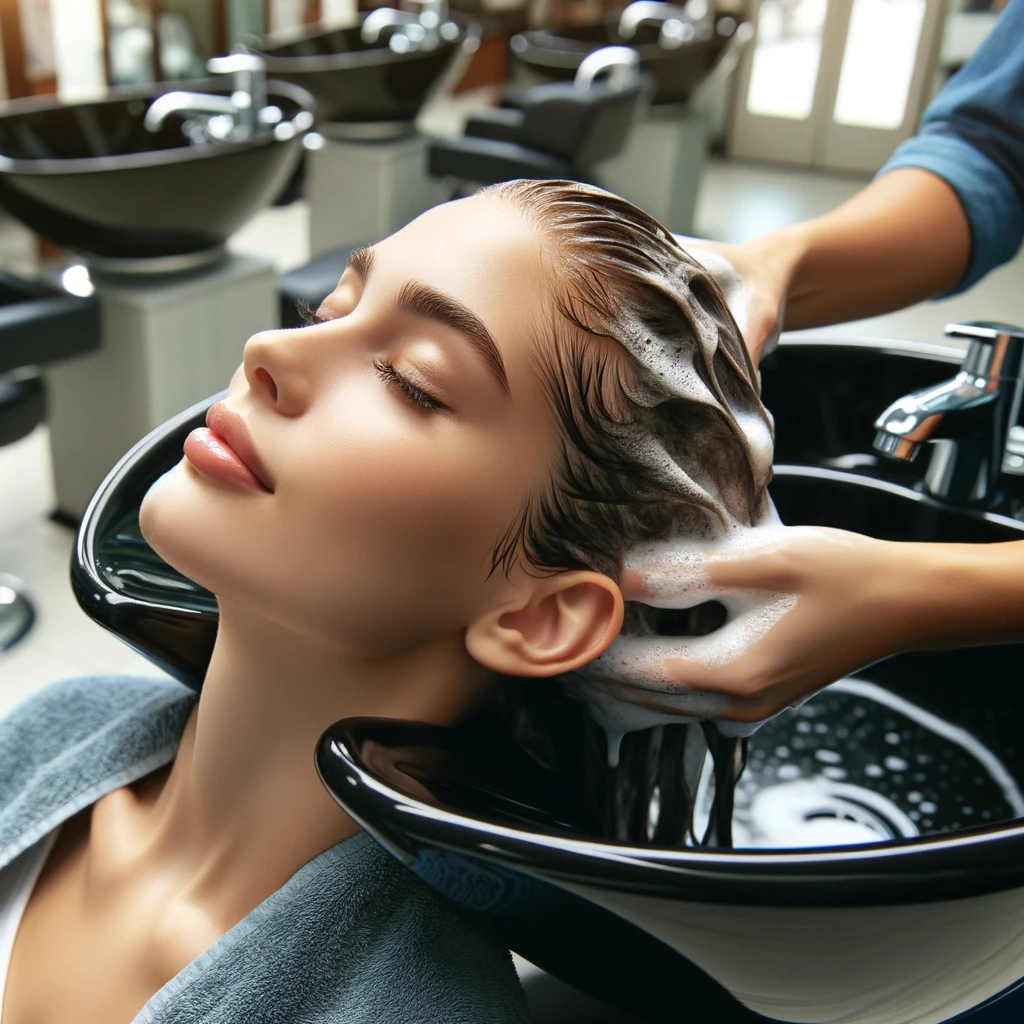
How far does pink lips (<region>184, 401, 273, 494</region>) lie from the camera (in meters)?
0.68

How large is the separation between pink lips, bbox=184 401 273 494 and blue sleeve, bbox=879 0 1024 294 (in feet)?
2.50

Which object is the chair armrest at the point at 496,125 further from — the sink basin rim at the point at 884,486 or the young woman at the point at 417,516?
the young woman at the point at 417,516

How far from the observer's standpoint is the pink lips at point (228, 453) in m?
0.68

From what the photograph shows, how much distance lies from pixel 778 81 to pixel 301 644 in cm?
565

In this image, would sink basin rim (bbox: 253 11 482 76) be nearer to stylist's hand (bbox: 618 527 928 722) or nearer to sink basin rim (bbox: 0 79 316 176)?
sink basin rim (bbox: 0 79 316 176)

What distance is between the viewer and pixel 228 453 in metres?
0.69

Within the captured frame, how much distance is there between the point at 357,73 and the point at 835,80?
294cm

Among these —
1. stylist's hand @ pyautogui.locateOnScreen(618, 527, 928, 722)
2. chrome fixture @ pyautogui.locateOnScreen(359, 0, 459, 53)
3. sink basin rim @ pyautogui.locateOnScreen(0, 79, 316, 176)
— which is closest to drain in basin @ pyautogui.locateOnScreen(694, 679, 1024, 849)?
stylist's hand @ pyautogui.locateOnScreen(618, 527, 928, 722)

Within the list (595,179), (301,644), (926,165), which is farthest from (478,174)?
(301,644)

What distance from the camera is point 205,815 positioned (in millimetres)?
816

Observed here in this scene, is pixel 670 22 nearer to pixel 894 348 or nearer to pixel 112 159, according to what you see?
pixel 112 159

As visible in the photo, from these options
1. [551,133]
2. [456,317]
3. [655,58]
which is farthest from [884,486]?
[655,58]

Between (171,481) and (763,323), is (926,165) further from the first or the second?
(171,481)

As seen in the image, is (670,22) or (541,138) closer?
(541,138)
